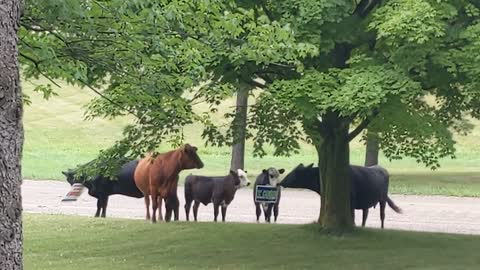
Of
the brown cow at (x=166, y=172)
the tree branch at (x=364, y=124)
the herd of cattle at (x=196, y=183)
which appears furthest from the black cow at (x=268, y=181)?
the tree branch at (x=364, y=124)

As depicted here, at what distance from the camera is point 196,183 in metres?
17.0

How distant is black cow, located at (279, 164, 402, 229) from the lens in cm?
1593

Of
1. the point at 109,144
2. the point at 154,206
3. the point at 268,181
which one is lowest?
the point at 154,206

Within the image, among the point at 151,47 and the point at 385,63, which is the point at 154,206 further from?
the point at 151,47

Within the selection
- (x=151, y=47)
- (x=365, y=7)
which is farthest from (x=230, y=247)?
(x=151, y=47)

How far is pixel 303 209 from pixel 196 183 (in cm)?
554

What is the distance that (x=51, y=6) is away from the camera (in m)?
6.55

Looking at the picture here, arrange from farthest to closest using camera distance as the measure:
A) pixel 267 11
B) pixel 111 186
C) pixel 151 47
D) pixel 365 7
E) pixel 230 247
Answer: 1. pixel 111 186
2. pixel 230 247
3. pixel 365 7
4. pixel 267 11
5. pixel 151 47

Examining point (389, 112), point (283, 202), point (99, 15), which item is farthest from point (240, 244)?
point (283, 202)

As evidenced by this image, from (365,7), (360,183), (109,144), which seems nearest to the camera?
(365,7)

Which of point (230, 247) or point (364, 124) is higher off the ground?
point (364, 124)

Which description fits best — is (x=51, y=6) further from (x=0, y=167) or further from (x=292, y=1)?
(x=292, y=1)

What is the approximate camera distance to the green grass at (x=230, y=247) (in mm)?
12148

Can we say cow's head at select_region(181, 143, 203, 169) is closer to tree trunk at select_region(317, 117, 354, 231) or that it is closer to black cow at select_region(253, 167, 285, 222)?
black cow at select_region(253, 167, 285, 222)
